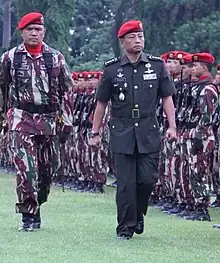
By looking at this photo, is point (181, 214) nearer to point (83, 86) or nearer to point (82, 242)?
point (82, 242)

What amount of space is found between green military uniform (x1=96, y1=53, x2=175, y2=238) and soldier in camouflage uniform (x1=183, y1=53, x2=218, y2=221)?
5.74 feet

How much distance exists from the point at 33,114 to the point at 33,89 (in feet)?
0.79

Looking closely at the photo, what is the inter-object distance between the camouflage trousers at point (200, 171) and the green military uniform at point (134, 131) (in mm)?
2138

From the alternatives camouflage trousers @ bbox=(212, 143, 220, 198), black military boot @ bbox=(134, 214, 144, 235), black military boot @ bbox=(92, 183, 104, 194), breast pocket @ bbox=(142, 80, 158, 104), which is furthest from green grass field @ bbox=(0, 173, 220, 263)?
black military boot @ bbox=(92, 183, 104, 194)

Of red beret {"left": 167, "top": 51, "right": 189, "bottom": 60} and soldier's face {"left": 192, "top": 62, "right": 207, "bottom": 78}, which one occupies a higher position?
red beret {"left": 167, "top": 51, "right": 189, "bottom": 60}

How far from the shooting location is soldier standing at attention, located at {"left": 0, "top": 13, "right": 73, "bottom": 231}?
10.4 meters

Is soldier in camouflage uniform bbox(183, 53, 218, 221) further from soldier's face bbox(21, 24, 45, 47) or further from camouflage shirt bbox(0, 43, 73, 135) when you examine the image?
soldier's face bbox(21, 24, 45, 47)

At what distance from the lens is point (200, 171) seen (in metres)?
12.1

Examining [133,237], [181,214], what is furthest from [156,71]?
[181,214]

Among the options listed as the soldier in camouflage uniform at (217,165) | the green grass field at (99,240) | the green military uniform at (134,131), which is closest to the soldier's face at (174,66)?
the soldier in camouflage uniform at (217,165)

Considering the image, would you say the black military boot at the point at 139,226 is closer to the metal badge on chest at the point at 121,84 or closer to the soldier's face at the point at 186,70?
the metal badge on chest at the point at 121,84

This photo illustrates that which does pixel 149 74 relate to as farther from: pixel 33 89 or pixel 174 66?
pixel 174 66

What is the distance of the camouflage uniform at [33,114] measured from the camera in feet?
34.0

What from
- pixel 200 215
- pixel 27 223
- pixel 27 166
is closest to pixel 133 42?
pixel 27 166
